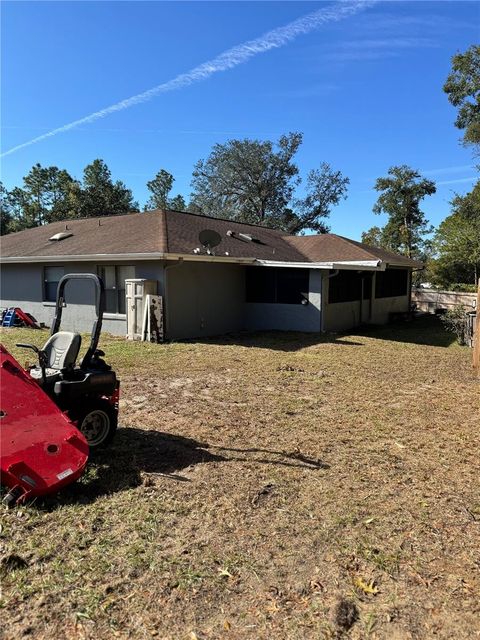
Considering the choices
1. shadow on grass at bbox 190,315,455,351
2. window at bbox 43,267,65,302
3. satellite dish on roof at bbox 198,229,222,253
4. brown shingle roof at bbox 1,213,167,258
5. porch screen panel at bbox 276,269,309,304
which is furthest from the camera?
window at bbox 43,267,65,302

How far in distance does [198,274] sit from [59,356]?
29.3 feet

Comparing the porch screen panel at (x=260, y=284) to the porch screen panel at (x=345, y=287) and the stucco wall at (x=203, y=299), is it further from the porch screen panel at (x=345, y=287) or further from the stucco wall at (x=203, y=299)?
the porch screen panel at (x=345, y=287)

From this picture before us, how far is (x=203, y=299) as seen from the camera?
13.2 meters

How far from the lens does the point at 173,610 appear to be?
2.36 metres

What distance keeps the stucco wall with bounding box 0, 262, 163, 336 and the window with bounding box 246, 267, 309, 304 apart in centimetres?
373

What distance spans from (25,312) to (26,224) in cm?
3525

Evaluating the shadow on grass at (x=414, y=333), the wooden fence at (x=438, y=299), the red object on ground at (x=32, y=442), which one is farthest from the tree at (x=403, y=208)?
the red object on ground at (x=32, y=442)

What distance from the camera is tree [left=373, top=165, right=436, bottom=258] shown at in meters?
39.1

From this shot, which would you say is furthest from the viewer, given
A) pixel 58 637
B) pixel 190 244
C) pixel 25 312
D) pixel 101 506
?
pixel 25 312

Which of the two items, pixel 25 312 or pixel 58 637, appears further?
pixel 25 312

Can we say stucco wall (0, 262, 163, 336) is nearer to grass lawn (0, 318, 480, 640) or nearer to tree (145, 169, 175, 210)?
grass lawn (0, 318, 480, 640)

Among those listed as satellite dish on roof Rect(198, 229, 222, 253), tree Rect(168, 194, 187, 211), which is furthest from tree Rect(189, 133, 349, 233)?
satellite dish on roof Rect(198, 229, 222, 253)

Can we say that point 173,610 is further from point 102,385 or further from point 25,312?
point 25,312

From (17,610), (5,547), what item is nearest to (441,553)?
(17,610)
